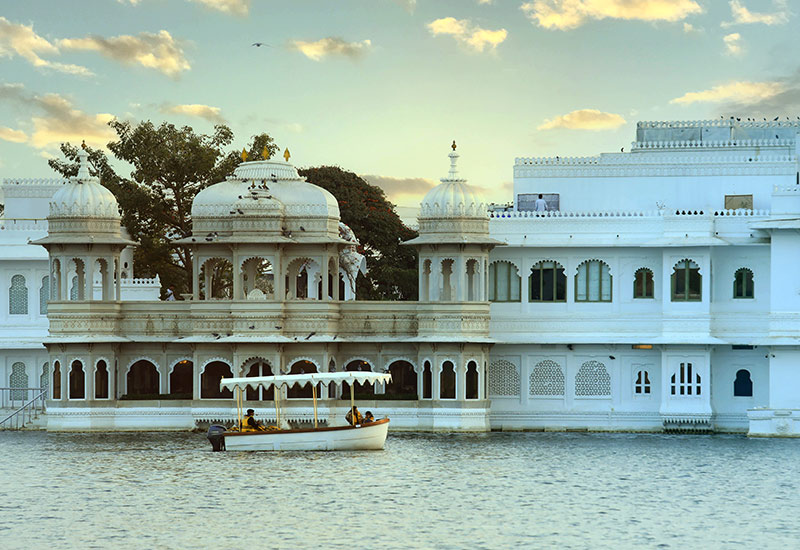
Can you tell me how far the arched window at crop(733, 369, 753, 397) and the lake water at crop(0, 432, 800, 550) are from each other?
169cm

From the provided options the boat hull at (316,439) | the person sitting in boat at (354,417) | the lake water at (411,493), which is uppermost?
the person sitting in boat at (354,417)

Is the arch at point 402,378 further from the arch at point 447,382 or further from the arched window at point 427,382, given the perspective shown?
the arch at point 447,382

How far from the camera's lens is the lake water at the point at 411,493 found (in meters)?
31.0

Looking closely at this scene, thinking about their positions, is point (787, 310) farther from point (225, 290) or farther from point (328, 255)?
point (225, 290)

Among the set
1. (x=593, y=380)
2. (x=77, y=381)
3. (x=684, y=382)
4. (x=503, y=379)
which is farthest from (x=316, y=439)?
(x=684, y=382)

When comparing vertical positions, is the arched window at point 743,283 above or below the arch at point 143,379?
above

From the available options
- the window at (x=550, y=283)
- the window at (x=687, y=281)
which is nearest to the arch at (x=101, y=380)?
the window at (x=550, y=283)

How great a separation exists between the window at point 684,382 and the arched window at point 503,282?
4758 mm

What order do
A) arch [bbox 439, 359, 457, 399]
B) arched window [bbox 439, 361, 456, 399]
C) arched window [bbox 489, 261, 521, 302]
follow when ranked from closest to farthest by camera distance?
arch [bbox 439, 359, 457, 399] < arched window [bbox 439, 361, 456, 399] < arched window [bbox 489, 261, 521, 302]

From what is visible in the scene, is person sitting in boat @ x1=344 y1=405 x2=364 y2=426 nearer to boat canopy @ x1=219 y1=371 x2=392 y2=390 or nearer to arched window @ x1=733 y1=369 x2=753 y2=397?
boat canopy @ x1=219 y1=371 x2=392 y2=390

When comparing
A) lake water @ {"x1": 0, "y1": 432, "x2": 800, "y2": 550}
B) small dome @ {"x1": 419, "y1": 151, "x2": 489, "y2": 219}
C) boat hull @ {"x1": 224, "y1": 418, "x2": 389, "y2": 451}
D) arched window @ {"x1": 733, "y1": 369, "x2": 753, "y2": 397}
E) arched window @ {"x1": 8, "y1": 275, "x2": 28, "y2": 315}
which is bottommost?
lake water @ {"x1": 0, "y1": 432, "x2": 800, "y2": 550}

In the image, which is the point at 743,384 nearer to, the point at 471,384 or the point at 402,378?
the point at 471,384

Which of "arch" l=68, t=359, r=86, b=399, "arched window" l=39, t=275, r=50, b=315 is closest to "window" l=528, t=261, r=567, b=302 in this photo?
"arch" l=68, t=359, r=86, b=399

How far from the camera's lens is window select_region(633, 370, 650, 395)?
4691 centimetres
